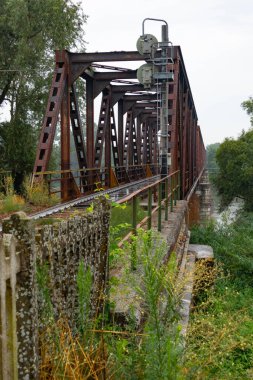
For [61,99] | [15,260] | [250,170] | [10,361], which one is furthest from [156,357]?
[250,170]

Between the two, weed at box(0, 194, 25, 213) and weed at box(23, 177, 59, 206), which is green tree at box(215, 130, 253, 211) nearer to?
weed at box(23, 177, 59, 206)

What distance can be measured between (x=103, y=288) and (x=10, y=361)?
1.59 metres

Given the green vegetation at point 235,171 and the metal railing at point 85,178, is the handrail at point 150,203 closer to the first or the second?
the metal railing at point 85,178

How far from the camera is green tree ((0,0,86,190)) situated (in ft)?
71.2

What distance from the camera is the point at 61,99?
1237cm

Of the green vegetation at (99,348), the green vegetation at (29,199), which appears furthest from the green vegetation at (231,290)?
the green vegetation at (29,199)

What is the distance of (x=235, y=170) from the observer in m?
34.2

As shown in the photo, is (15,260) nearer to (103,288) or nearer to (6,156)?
(103,288)

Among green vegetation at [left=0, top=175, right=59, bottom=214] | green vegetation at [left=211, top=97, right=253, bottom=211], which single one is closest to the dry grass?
green vegetation at [left=0, top=175, right=59, bottom=214]

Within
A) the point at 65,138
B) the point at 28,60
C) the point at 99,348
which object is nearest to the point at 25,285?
the point at 99,348

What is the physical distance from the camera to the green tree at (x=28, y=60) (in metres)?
21.7

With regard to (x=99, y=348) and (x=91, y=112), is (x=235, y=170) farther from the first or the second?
(x=99, y=348)

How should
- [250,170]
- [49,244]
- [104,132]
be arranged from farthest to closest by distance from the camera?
[250,170] < [104,132] < [49,244]

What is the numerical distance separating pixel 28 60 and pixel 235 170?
726 inches
